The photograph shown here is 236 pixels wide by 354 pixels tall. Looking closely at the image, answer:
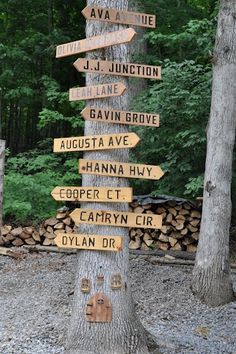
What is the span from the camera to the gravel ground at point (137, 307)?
16.7 ft

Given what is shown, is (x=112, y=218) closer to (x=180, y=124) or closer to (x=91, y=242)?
(x=91, y=242)

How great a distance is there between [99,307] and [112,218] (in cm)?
80

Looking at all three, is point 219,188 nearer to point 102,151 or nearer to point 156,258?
point 156,258

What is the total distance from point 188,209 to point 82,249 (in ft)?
16.1

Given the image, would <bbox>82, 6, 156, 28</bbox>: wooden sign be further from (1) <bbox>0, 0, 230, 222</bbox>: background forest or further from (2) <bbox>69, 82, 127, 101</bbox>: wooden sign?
(1) <bbox>0, 0, 230, 222</bbox>: background forest

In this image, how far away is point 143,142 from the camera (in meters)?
10.2

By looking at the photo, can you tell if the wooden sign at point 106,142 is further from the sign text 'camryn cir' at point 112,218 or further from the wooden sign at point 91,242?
the wooden sign at point 91,242

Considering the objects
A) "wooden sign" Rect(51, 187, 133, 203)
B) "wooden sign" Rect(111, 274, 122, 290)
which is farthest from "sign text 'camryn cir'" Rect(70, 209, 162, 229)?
"wooden sign" Rect(111, 274, 122, 290)

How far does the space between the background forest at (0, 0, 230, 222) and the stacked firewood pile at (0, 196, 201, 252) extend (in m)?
0.46

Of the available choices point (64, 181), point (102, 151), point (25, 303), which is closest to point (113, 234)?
point (102, 151)

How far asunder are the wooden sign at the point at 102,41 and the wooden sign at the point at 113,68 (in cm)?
16

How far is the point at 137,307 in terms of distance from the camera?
20.7 ft

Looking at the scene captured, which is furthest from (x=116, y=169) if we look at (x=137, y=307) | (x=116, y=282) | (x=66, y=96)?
(x=66, y=96)

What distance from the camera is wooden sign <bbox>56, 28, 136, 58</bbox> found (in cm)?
443
